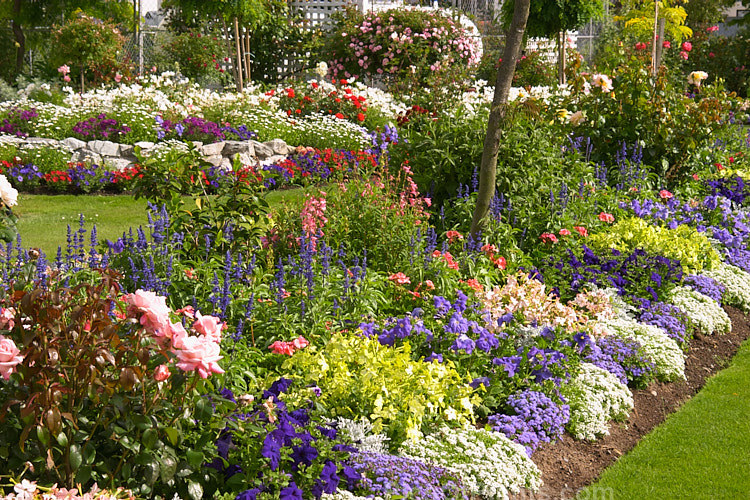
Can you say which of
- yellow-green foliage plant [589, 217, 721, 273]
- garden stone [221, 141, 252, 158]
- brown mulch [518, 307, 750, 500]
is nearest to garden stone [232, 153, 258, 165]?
garden stone [221, 141, 252, 158]

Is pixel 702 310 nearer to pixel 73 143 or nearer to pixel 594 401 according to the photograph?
pixel 594 401

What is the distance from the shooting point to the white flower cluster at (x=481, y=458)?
2873 mm

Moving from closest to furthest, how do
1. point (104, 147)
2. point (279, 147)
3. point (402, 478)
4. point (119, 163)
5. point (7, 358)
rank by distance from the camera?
1. point (7, 358)
2. point (402, 478)
3. point (119, 163)
4. point (104, 147)
5. point (279, 147)

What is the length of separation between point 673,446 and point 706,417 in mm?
426

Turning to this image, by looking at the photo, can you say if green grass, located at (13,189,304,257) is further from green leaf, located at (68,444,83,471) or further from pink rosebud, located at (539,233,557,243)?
green leaf, located at (68,444,83,471)

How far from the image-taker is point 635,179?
6852 millimetres

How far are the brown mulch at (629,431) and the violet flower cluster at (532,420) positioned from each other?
0.23 feet

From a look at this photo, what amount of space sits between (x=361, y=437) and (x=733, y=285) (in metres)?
3.87

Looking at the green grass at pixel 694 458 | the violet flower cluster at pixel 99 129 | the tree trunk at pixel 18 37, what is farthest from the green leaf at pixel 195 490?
the tree trunk at pixel 18 37

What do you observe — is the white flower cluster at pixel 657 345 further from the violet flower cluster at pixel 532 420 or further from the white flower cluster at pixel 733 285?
the white flower cluster at pixel 733 285

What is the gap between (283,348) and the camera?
3.21 metres

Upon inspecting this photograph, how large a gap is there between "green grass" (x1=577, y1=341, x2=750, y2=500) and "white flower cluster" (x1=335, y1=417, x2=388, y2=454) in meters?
0.90

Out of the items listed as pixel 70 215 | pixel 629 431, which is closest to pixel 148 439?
pixel 629 431

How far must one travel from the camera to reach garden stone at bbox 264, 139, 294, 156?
909cm
